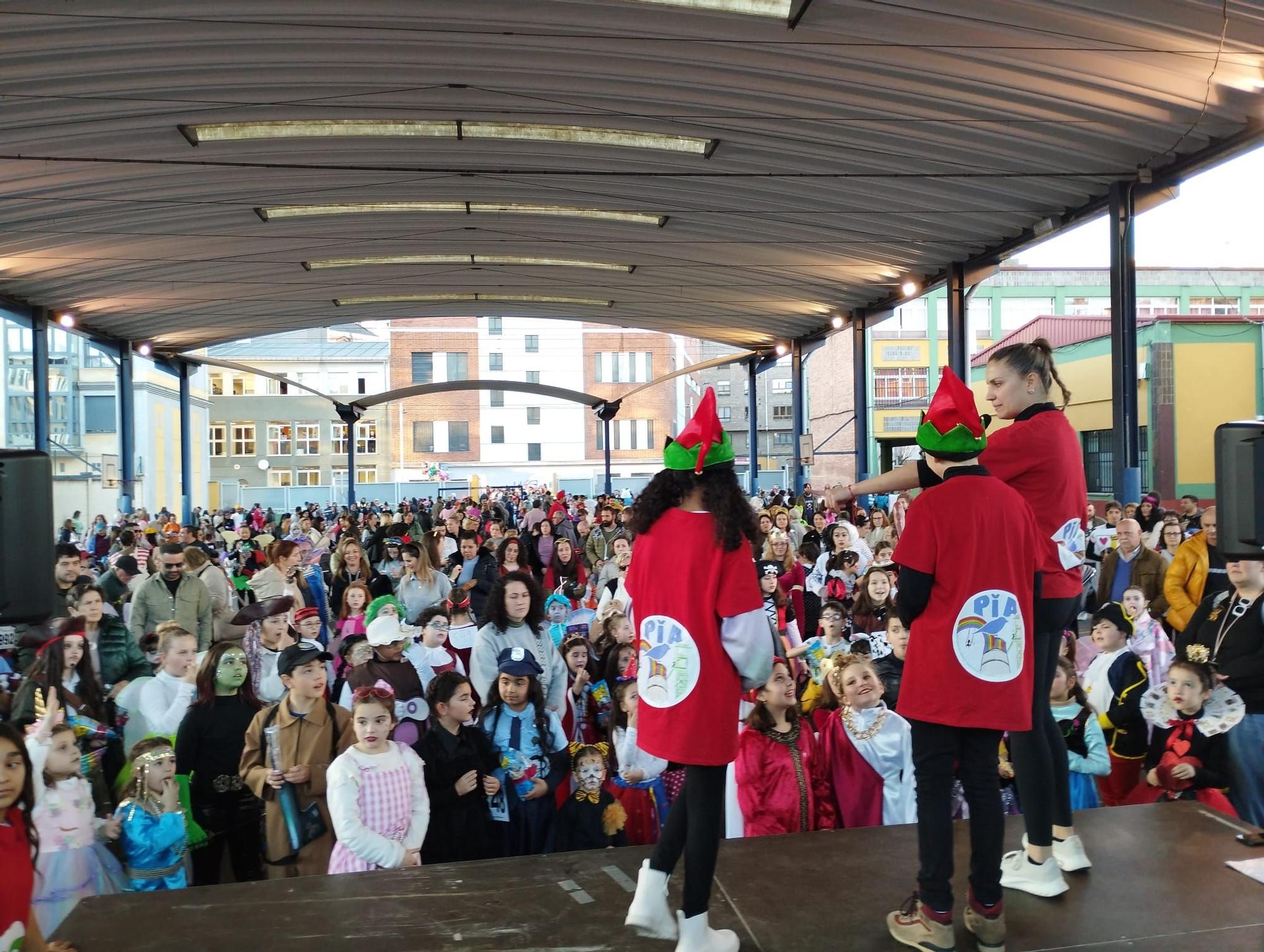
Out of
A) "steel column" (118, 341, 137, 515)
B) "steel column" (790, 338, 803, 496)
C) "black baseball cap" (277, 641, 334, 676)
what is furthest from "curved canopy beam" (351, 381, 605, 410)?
"black baseball cap" (277, 641, 334, 676)

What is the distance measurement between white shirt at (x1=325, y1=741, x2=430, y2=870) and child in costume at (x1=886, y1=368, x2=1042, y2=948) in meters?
1.97

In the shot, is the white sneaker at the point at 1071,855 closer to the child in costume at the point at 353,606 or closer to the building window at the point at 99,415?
the child in costume at the point at 353,606

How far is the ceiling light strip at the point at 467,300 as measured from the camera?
2195 cm

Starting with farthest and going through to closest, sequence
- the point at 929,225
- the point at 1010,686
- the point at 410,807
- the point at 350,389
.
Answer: the point at 350,389 → the point at 929,225 → the point at 410,807 → the point at 1010,686

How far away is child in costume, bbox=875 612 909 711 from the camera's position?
17.0ft

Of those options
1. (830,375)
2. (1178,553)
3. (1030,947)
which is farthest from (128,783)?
(830,375)

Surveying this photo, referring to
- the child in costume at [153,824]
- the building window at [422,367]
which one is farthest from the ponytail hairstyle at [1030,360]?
the building window at [422,367]

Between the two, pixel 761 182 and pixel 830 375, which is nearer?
pixel 761 182

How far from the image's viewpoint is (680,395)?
191ft

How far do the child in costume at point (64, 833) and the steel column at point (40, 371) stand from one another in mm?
15911

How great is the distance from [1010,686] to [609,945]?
136 cm

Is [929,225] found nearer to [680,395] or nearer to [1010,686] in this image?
[1010,686]

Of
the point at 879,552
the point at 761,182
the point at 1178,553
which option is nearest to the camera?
the point at 1178,553

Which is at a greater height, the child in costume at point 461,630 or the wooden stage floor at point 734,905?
the child in costume at point 461,630
